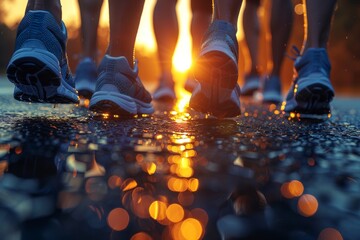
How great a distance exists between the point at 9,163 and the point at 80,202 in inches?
13.9

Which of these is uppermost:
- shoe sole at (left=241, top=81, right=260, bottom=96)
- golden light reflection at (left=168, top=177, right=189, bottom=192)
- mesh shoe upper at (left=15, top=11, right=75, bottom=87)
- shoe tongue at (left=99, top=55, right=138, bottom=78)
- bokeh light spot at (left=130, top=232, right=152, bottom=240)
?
mesh shoe upper at (left=15, top=11, right=75, bottom=87)

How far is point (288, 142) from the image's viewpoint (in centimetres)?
136

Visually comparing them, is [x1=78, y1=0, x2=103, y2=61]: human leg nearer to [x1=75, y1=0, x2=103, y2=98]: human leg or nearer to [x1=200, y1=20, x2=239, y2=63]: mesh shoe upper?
[x1=75, y1=0, x2=103, y2=98]: human leg

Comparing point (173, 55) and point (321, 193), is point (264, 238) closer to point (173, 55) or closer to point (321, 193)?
point (321, 193)

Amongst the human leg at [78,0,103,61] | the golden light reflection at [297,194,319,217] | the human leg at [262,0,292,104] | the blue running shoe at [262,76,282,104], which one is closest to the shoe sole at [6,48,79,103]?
the golden light reflection at [297,194,319,217]

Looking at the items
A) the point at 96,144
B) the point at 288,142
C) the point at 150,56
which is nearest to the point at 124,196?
the point at 96,144

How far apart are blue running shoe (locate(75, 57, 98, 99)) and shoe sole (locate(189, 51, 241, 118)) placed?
148cm

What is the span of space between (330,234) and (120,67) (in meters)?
1.48

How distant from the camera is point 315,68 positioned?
2094 millimetres

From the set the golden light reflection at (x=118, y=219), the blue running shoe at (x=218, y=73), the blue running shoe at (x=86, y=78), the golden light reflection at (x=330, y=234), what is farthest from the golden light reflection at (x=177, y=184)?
the blue running shoe at (x=86, y=78)

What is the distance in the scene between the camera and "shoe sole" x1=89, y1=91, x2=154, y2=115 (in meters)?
1.78

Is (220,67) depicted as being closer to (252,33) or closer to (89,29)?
(89,29)

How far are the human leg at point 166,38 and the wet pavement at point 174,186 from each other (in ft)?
8.67

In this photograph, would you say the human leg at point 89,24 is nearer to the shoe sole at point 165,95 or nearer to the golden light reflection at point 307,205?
the shoe sole at point 165,95
